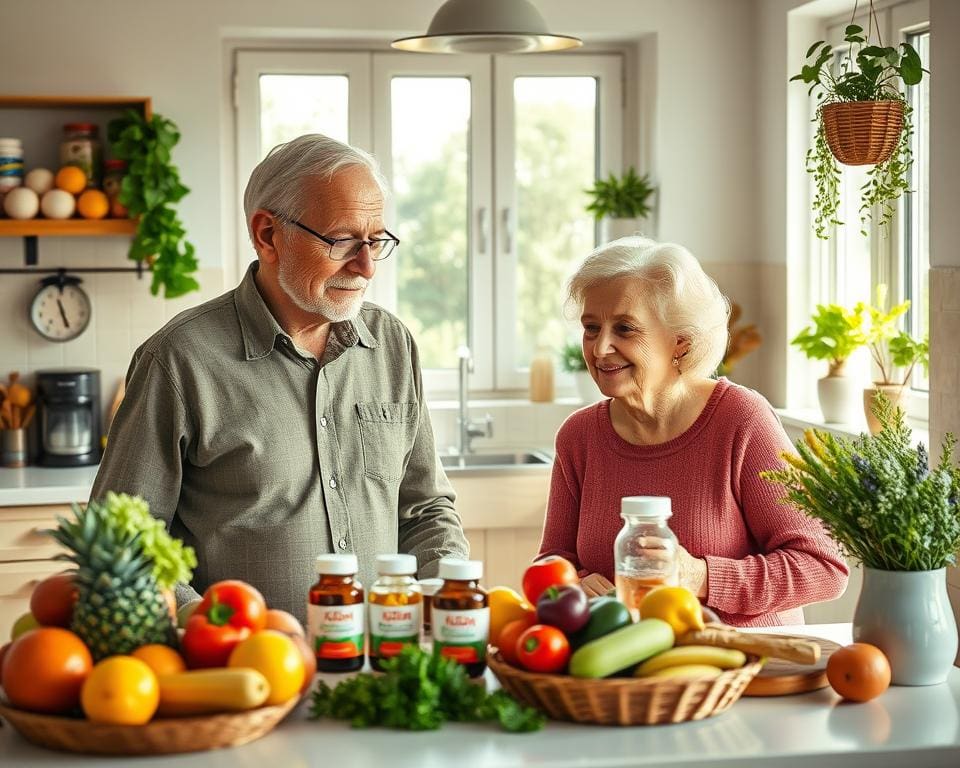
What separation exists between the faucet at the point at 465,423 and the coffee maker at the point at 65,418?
1.20 metres

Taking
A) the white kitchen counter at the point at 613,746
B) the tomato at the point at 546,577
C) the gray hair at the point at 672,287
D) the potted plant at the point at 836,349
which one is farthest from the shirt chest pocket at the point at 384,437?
the potted plant at the point at 836,349

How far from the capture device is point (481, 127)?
14.9ft

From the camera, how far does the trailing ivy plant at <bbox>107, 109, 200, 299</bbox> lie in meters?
3.96

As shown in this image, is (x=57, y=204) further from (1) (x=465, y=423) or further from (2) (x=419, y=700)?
(2) (x=419, y=700)

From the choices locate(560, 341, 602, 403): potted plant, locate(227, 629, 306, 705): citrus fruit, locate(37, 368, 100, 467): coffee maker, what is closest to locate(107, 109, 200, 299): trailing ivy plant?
locate(37, 368, 100, 467): coffee maker

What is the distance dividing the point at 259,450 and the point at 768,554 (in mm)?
884

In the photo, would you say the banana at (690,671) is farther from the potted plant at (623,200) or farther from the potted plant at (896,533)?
the potted plant at (623,200)

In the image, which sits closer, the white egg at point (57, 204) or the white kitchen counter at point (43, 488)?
the white kitchen counter at point (43, 488)

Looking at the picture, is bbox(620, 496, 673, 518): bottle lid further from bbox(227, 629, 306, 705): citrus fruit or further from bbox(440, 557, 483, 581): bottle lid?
bbox(227, 629, 306, 705): citrus fruit

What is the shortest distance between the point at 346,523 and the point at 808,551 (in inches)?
31.1

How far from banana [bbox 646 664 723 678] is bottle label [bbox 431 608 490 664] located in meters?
0.22

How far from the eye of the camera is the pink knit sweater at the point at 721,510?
2141 millimetres

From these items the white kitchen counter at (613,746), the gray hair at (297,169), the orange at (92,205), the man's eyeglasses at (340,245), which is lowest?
the white kitchen counter at (613,746)

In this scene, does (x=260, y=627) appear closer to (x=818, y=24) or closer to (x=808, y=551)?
(x=808, y=551)
